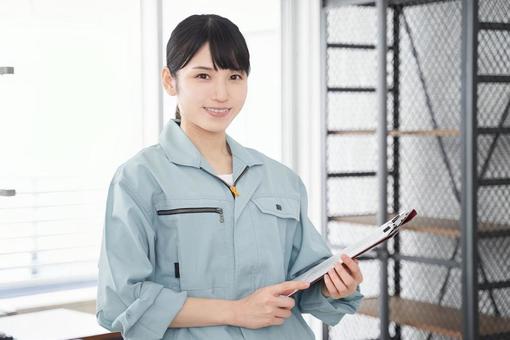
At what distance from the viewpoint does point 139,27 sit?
13.9 ft

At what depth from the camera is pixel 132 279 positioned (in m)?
1.40

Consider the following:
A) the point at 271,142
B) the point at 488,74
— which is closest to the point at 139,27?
the point at 271,142

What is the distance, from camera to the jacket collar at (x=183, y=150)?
1510mm

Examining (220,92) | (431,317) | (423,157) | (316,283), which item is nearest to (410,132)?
(423,157)

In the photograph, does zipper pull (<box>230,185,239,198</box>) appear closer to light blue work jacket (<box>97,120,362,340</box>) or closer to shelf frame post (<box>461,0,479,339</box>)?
light blue work jacket (<box>97,120,362,340</box>)

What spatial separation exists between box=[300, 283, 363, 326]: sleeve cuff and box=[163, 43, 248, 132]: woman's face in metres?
0.36

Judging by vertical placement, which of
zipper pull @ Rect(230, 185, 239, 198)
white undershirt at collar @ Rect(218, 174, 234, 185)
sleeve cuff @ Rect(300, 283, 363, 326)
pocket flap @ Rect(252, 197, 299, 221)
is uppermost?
white undershirt at collar @ Rect(218, 174, 234, 185)

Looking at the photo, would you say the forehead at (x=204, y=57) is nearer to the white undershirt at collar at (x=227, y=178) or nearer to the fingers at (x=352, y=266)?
the white undershirt at collar at (x=227, y=178)

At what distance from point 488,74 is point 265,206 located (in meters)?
2.35

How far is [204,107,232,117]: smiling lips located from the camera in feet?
4.94

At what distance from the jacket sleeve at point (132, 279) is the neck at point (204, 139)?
180 millimetres

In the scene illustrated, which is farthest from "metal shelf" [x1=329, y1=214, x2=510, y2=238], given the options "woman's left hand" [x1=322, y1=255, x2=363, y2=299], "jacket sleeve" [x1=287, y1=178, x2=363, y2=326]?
"woman's left hand" [x1=322, y1=255, x2=363, y2=299]

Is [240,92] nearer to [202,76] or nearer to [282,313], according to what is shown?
[202,76]

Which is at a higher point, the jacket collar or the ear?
the ear
